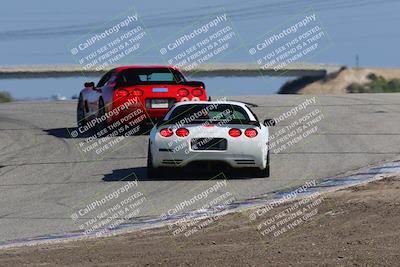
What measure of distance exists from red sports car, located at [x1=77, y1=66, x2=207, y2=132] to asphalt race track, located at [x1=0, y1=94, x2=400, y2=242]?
1.93 ft

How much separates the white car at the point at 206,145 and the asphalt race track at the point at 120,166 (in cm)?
25

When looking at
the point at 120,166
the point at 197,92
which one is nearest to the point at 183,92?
the point at 197,92

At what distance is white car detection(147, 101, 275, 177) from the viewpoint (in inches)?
620

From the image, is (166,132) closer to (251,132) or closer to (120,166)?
(251,132)

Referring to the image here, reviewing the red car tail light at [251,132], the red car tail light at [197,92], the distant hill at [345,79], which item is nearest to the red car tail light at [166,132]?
the red car tail light at [251,132]

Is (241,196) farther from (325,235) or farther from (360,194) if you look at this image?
(325,235)

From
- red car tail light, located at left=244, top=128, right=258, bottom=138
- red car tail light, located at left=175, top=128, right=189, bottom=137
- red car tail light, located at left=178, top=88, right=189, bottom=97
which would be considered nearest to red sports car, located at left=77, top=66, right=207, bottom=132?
red car tail light, located at left=178, top=88, right=189, bottom=97

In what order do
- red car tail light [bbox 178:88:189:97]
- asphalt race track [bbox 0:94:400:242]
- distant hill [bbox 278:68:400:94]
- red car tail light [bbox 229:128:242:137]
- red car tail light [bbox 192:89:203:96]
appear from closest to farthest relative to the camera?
asphalt race track [bbox 0:94:400:242] < red car tail light [bbox 229:128:242:137] < red car tail light [bbox 178:88:189:97] < red car tail light [bbox 192:89:203:96] < distant hill [bbox 278:68:400:94]

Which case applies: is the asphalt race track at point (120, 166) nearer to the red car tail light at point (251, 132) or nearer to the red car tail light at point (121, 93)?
the red car tail light at point (251, 132)

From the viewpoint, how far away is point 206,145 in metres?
15.9

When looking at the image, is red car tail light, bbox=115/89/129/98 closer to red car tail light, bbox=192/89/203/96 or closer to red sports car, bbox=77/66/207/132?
red sports car, bbox=77/66/207/132

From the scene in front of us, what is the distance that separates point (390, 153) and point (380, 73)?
9368 centimetres

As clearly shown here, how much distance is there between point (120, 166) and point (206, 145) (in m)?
2.41

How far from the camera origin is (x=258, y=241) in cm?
994
